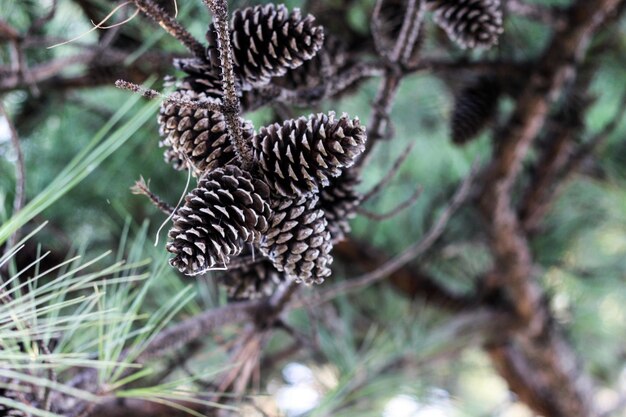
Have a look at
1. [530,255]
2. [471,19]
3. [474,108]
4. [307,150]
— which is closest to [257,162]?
[307,150]

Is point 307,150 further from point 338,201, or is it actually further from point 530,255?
point 530,255

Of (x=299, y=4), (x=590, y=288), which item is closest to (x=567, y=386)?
(x=590, y=288)

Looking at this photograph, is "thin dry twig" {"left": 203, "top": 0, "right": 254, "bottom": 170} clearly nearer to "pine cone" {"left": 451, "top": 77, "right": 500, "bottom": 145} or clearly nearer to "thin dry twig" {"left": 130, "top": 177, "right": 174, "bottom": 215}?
"thin dry twig" {"left": 130, "top": 177, "right": 174, "bottom": 215}

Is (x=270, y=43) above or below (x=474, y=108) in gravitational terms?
above

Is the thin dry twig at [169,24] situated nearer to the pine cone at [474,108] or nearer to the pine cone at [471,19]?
the pine cone at [471,19]

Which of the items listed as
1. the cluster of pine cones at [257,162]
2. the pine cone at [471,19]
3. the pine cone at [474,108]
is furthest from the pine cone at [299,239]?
the pine cone at [474,108]

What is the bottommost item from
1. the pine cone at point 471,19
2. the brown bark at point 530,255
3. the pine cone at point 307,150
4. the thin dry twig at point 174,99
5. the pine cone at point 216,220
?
the brown bark at point 530,255
